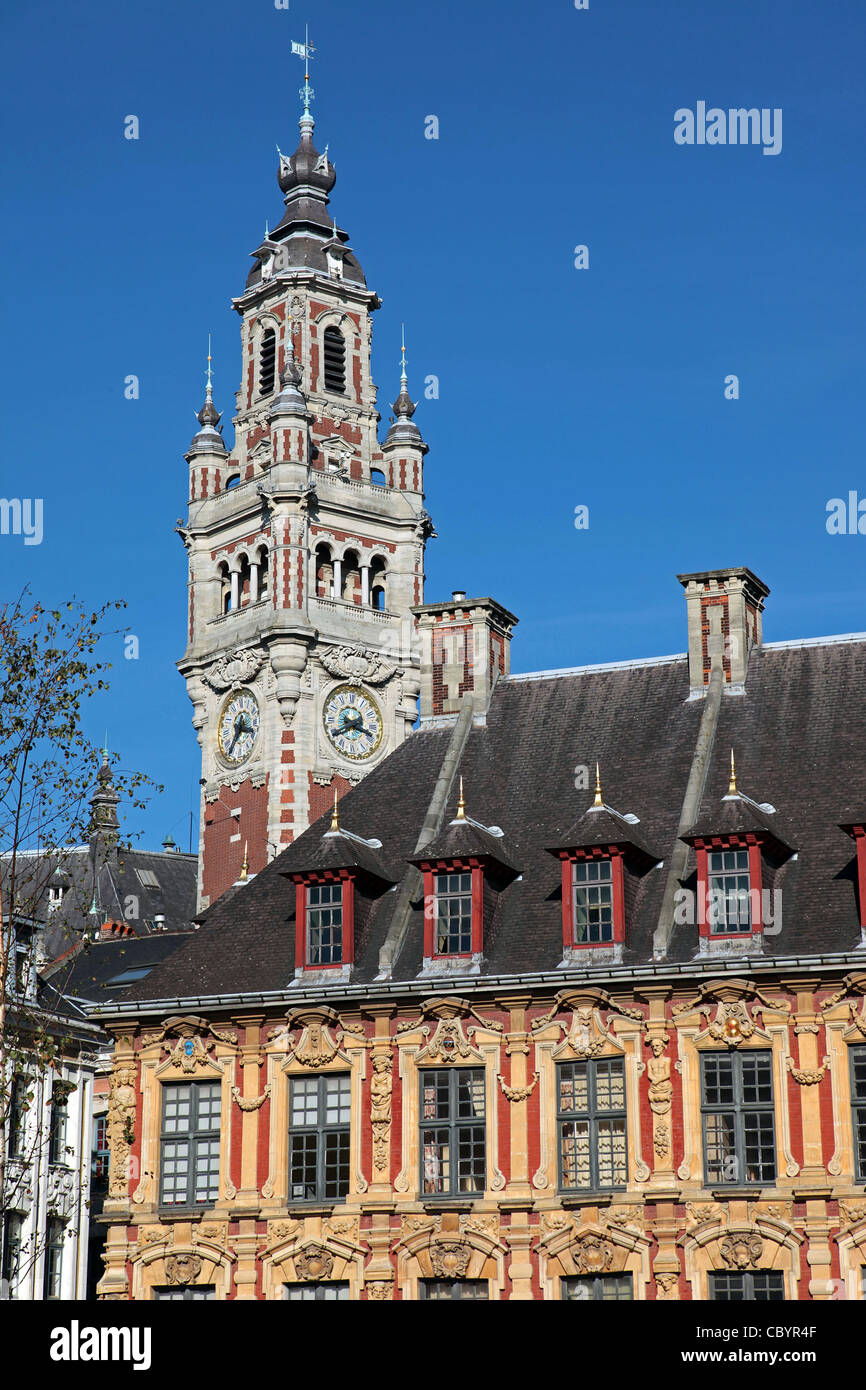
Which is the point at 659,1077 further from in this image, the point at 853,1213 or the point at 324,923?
the point at 324,923

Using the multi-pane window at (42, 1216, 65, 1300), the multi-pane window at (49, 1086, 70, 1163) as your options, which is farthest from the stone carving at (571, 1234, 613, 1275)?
the multi-pane window at (42, 1216, 65, 1300)

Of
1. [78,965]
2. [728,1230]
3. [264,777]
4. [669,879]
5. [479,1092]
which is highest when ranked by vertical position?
[264,777]

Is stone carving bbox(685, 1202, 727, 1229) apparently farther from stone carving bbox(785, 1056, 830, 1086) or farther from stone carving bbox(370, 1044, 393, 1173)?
stone carving bbox(370, 1044, 393, 1173)

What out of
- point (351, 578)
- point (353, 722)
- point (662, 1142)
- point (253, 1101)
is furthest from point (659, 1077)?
point (351, 578)

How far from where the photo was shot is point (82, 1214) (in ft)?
193

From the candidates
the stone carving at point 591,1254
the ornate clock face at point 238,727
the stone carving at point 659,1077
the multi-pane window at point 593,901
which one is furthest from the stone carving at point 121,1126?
the ornate clock face at point 238,727

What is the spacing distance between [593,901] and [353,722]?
162ft

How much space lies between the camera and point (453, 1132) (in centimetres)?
3825

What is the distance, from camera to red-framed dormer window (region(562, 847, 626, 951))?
3841 cm
